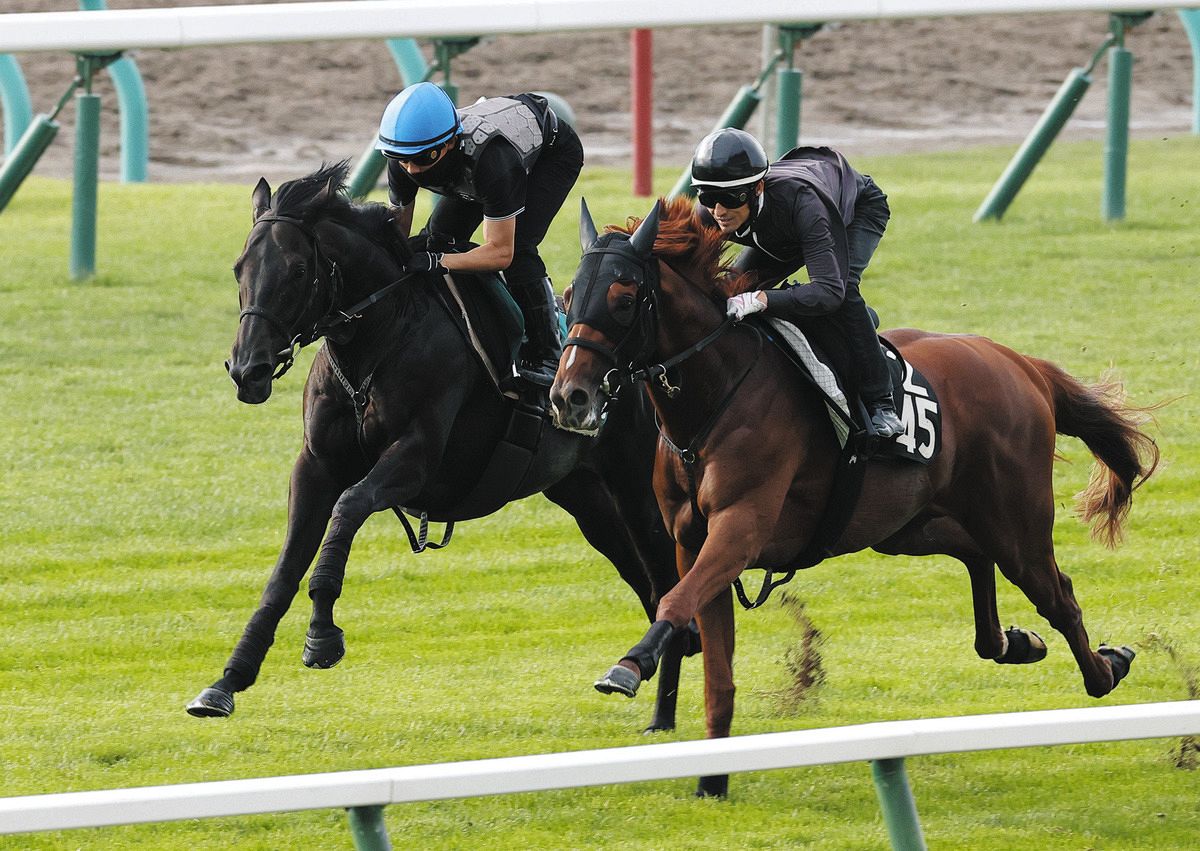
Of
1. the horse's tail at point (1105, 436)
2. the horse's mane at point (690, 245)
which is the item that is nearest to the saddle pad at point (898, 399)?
the horse's mane at point (690, 245)

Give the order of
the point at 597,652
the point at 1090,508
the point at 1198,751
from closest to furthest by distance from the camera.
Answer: the point at 1198,751, the point at 1090,508, the point at 597,652

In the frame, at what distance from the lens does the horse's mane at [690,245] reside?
5305mm

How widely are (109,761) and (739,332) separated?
2.40 metres

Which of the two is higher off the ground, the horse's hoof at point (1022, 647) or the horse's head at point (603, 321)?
the horse's head at point (603, 321)

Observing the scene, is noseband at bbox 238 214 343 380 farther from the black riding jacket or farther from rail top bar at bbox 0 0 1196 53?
rail top bar at bbox 0 0 1196 53

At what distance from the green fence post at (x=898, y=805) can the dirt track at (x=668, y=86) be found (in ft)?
42.5

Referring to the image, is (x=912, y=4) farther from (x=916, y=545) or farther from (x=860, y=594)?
(x=916, y=545)

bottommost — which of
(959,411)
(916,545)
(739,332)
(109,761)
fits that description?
(109,761)

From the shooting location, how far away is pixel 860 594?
8312 mm

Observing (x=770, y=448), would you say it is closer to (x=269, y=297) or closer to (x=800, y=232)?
(x=800, y=232)

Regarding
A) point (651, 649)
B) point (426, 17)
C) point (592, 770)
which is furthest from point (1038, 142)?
point (592, 770)

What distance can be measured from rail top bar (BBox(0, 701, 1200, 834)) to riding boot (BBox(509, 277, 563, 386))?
2.32 m

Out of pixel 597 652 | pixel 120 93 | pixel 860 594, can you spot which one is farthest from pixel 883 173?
pixel 597 652

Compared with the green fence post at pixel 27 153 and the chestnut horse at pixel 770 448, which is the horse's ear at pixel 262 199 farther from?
the green fence post at pixel 27 153
